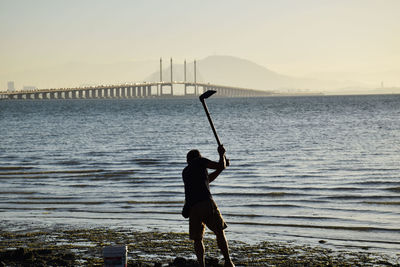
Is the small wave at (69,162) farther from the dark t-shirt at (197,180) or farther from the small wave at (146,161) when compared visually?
the dark t-shirt at (197,180)

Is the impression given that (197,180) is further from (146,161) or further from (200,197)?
(146,161)

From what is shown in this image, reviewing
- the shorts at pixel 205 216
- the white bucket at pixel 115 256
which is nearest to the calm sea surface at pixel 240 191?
the shorts at pixel 205 216

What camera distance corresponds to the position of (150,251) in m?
8.17

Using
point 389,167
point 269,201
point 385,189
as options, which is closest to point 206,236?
point 269,201

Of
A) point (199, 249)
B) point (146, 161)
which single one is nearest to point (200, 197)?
point (199, 249)

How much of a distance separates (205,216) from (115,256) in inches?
43.7

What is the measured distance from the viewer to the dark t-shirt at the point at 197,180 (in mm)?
6652

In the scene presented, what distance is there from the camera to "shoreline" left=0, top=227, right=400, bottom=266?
7543 mm

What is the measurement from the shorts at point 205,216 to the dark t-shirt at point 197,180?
0.06 m

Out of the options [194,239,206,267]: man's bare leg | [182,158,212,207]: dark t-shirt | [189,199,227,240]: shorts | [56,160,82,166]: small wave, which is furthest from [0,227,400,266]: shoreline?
[56,160,82,166]: small wave

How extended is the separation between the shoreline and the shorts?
2.55ft

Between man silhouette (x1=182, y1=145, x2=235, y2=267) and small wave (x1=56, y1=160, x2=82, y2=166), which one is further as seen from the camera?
small wave (x1=56, y1=160, x2=82, y2=166)

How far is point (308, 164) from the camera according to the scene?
19500mm

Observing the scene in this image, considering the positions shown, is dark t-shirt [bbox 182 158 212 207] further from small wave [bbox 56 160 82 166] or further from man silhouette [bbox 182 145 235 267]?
small wave [bbox 56 160 82 166]
